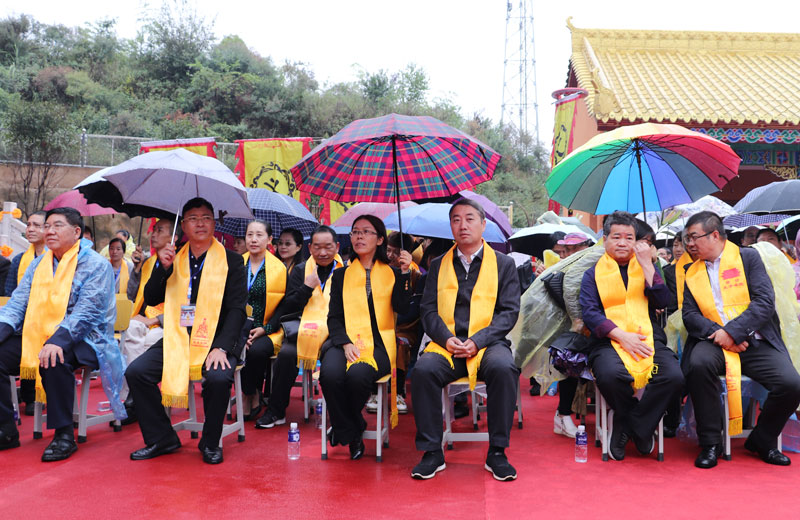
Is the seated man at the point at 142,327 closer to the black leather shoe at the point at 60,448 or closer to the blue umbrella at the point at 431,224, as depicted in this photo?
the black leather shoe at the point at 60,448

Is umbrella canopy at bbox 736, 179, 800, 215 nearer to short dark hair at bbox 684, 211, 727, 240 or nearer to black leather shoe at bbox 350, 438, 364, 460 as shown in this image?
short dark hair at bbox 684, 211, 727, 240

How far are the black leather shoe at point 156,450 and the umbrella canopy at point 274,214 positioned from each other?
2.53m

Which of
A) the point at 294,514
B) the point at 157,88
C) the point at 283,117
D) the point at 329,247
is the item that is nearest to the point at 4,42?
the point at 157,88

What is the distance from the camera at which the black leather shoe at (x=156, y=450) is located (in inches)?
163

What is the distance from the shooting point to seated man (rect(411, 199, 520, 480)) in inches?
154

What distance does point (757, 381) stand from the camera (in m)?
4.16

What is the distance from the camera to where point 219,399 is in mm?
4145

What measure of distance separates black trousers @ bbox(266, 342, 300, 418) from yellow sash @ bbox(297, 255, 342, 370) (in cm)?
8

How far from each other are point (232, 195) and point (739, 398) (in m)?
3.63

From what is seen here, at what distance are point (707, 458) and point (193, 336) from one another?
129 inches

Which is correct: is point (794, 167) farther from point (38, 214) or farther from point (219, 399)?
point (38, 214)

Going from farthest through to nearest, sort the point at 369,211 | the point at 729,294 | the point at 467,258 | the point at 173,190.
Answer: the point at 369,211 < the point at 173,190 < the point at 467,258 < the point at 729,294

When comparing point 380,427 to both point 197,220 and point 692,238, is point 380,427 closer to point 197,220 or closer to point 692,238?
point 197,220

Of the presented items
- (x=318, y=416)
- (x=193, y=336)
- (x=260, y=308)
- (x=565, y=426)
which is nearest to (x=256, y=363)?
(x=260, y=308)
